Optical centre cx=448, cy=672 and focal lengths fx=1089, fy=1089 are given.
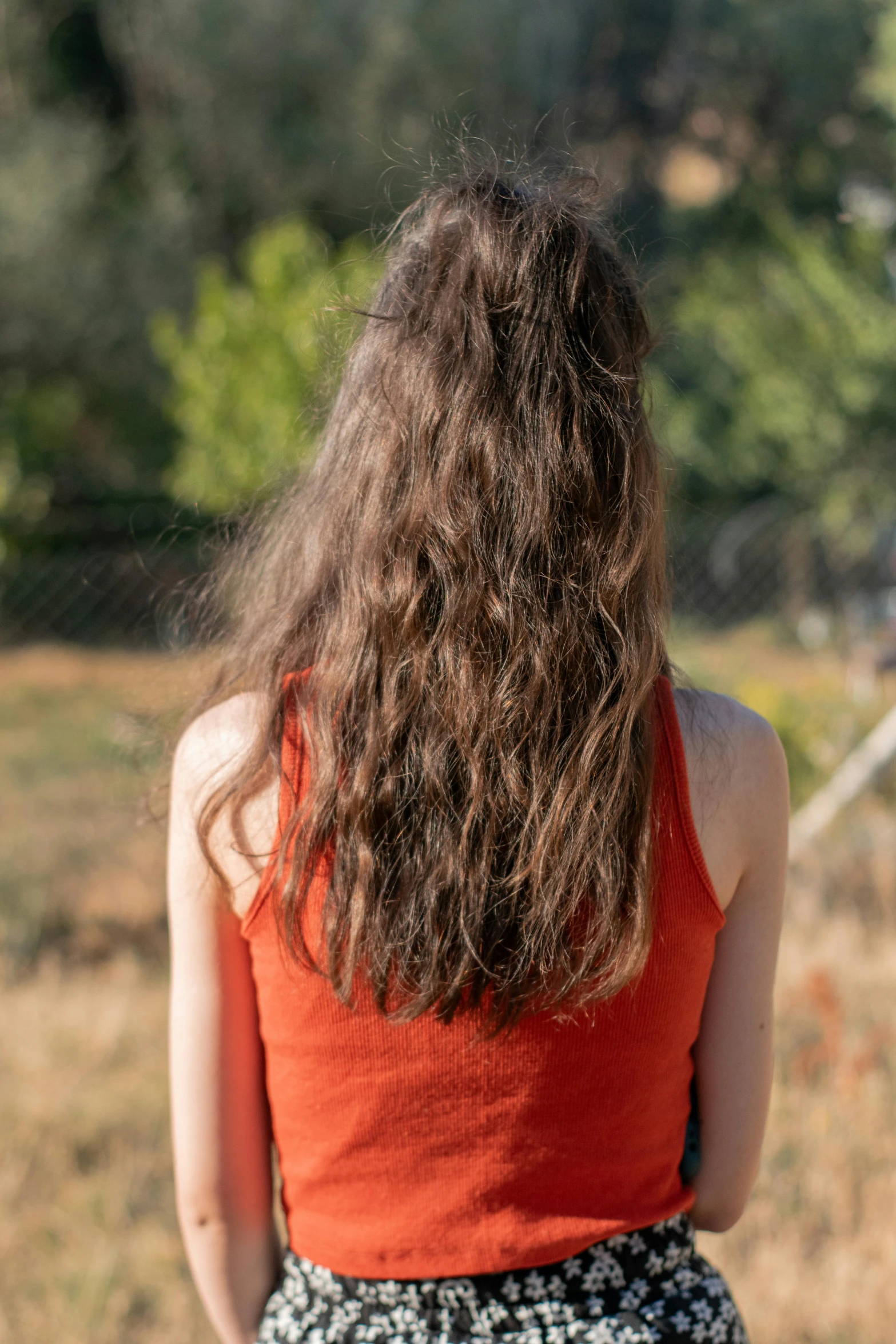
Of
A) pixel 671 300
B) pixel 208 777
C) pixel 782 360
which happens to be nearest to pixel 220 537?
pixel 208 777

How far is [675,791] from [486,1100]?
1.02 ft

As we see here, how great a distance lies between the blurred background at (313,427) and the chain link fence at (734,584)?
0.17 feet

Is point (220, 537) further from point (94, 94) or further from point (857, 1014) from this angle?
point (94, 94)

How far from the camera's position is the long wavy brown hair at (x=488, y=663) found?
89cm

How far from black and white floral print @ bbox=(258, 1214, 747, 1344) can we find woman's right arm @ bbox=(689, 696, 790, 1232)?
11 centimetres

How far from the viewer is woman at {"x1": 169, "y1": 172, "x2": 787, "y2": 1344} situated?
35.4 inches

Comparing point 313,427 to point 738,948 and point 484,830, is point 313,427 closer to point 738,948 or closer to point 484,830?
point 484,830

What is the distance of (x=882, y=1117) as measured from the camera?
2.77 metres

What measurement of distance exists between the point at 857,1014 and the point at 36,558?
978 cm

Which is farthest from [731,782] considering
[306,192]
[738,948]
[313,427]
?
[306,192]

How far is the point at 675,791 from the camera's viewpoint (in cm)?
92

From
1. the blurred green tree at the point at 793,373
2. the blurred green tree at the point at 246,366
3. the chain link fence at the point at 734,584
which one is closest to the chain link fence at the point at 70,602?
the chain link fence at the point at 734,584

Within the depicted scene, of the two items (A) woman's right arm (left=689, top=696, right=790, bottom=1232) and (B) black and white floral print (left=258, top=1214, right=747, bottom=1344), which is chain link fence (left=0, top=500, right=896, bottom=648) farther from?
(B) black and white floral print (left=258, top=1214, right=747, bottom=1344)

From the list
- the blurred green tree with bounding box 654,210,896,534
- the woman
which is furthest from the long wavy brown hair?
the blurred green tree with bounding box 654,210,896,534
